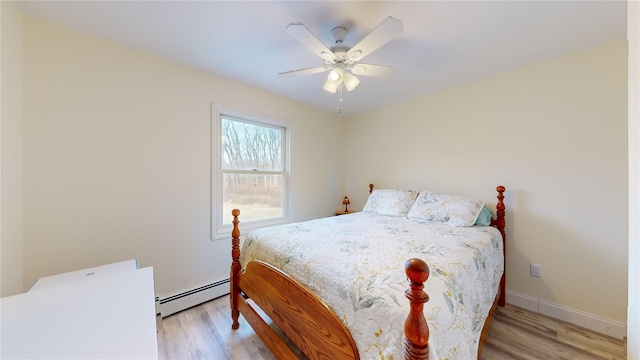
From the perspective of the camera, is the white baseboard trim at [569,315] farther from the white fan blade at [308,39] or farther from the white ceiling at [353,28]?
the white fan blade at [308,39]

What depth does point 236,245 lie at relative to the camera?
1.87 metres

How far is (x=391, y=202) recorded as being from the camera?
106 inches

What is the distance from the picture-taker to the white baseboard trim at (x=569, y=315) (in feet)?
5.66

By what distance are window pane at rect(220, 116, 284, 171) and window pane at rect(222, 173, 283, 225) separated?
0.14 meters

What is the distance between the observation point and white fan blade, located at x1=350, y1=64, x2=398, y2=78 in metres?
1.68

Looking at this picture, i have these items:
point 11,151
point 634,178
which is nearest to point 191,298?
point 11,151

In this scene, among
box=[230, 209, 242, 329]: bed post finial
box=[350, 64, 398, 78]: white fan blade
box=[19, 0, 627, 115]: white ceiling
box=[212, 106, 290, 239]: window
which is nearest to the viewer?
box=[19, 0, 627, 115]: white ceiling

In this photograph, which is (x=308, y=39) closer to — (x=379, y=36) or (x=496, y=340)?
(x=379, y=36)

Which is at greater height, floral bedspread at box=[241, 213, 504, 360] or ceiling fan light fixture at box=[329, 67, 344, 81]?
ceiling fan light fixture at box=[329, 67, 344, 81]

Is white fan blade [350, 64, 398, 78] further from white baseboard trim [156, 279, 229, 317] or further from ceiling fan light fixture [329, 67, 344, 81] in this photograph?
white baseboard trim [156, 279, 229, 317]

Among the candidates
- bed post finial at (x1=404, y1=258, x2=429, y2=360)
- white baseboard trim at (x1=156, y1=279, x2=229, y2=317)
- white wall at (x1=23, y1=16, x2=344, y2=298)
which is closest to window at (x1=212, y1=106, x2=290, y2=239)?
white wall at (x1=23, y1=16, x2=344, y2=298)

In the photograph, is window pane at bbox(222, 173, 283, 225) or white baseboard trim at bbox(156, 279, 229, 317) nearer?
white baseboard trim at bbox(156, 279, 229, 317)

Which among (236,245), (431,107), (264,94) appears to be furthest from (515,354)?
(264,94)

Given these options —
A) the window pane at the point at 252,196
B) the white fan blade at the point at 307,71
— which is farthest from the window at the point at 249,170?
the white fan blade at the point at 307,71
